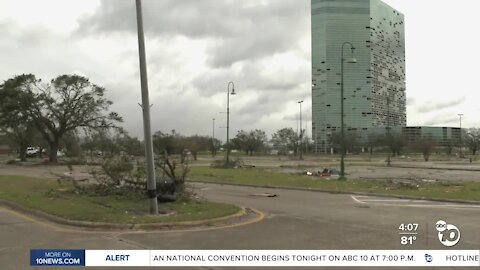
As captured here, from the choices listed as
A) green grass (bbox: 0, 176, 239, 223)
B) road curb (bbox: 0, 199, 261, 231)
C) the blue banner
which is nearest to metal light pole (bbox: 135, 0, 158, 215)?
green grass (bbox: 0, 176, 239, 223)

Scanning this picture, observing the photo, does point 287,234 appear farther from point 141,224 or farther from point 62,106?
point 62,106

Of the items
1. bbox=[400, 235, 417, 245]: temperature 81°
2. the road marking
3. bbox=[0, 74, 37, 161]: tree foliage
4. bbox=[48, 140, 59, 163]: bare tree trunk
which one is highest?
bbox=[0, 74, 37, 161]: tree foliage

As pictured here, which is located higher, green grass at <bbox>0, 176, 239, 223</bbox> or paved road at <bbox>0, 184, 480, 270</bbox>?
green grass at <bbox>0, 176, 239, 223</bbox>

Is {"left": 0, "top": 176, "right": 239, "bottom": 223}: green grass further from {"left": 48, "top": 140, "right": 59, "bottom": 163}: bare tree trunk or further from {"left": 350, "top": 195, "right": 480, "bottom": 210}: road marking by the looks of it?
{"left": 48, "top": 140, "right": 59, "bottom": 163}: bare tree trunk

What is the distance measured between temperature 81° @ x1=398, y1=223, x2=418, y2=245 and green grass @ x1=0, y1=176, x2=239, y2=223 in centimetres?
458

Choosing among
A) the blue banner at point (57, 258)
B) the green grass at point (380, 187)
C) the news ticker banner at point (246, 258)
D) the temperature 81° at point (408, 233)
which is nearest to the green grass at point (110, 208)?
the blue banner at point (57, 258)

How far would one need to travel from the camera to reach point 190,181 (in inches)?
1163

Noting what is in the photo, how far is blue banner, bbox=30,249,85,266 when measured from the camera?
8141 millimetres

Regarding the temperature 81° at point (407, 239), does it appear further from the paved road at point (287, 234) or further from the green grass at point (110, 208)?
the green grass at point (110, 208)

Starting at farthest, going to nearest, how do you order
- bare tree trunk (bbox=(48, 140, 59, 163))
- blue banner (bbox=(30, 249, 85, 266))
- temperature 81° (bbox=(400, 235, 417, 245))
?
bare tree trunk (bbox=(48, 140, 59, 163)) → temperature 81° (bbox=(400, 235, 417, 245)) → blue banner (bbox=(30, 249, 85, 266))

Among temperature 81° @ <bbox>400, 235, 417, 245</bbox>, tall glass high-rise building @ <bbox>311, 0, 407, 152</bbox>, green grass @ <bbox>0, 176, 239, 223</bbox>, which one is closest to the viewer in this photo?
temperature 81° @ <bbox>400, 235, 417, 245</bbox>

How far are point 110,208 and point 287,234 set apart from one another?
5814 millimetres

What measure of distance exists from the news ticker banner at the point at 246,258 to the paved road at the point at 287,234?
26.8 inches

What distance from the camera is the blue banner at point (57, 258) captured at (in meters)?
8.14
